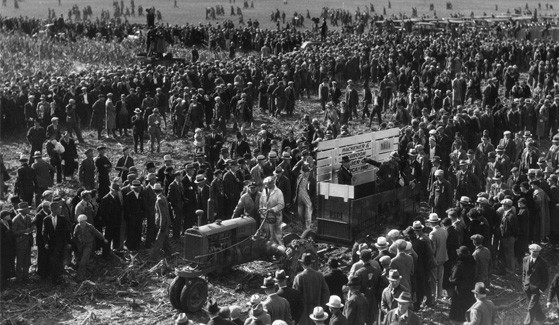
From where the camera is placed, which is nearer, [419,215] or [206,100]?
[419,215]

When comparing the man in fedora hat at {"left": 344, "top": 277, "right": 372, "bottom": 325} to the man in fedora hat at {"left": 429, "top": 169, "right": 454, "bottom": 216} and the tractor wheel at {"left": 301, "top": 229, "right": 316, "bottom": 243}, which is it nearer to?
the tractor wheel at {"left": 301, "top": 229, "right": 316, "bottom": 243}

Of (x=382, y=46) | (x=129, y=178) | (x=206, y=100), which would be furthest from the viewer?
(x=382, y=46)

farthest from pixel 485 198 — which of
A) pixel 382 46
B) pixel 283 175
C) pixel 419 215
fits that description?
pixel 382 46

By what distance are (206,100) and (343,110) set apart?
4.64 metres

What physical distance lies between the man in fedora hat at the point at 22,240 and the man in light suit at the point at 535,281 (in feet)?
27.8

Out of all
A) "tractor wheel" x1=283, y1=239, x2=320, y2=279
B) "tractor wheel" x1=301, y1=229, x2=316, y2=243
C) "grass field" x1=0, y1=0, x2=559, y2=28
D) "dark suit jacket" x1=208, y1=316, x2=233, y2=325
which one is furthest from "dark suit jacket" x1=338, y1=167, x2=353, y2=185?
"grass field" x1=0, y1=0, x2=559, y2=28

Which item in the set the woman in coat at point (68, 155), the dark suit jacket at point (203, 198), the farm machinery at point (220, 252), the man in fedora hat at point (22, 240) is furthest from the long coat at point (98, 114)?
the farm machinery at point (220, 252)

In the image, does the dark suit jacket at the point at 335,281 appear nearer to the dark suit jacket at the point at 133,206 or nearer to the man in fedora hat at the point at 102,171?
the dark suit jacket at the point at 133,206

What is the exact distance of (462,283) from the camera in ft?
41.1

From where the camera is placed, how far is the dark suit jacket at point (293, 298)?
10828mm

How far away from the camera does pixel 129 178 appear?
1627 cm

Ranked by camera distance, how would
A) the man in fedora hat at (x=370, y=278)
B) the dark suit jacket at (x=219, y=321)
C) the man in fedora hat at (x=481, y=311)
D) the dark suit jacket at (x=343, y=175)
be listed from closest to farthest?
the dark suit jacket at (x=219, y=321) → the man in fedora hat at (x=481, y=311) → the man in fedora hat at (x=370, y=278) → the dark suit jacket at (x=343, y=175)

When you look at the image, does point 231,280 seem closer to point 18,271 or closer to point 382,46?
point 18,271

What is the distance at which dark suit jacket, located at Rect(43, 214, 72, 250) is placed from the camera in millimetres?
13961
